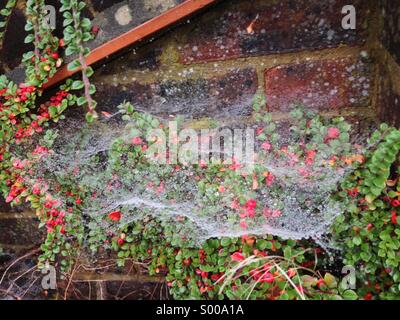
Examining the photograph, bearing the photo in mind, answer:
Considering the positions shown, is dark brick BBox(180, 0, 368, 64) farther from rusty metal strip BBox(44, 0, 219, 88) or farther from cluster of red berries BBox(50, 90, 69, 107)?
cluster of red berries BBox(50, 90, 69, 107)

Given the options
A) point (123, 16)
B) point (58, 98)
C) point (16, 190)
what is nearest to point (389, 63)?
point (123, 16)

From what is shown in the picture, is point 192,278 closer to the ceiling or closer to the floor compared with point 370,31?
closer to the floor

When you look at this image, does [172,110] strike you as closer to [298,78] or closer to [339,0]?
[298,78]

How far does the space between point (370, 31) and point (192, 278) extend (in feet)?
3.91

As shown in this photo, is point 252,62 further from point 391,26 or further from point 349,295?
point 349,295

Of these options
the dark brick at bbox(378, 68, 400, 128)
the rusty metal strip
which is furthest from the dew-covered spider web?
the rusty metal strip

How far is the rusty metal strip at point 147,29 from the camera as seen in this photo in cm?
153

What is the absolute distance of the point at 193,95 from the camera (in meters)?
1.72

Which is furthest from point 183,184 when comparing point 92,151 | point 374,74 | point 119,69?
point 374,74

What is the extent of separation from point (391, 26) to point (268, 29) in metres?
0.44

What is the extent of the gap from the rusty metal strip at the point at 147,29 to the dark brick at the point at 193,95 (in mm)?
175

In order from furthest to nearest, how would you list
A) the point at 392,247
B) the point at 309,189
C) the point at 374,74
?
the point at 374,74 → the point at 309,189 → the point at 392,247

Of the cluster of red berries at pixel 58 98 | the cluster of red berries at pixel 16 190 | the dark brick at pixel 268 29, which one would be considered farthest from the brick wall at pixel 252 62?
the cluster of red berries at pixel 16 190

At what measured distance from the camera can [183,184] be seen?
5.26 feet
